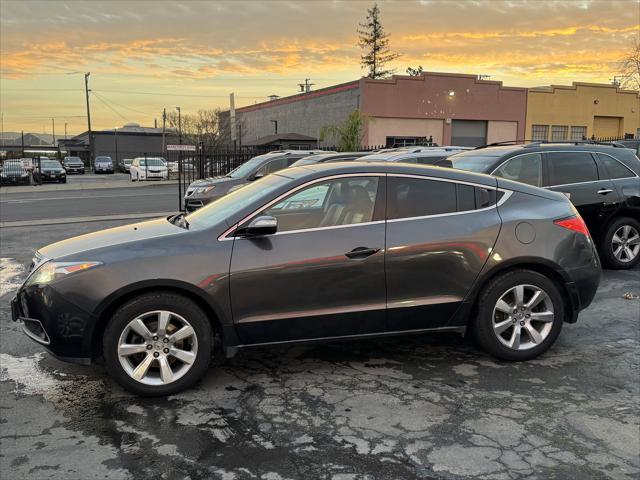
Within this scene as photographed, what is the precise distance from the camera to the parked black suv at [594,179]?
300 inches

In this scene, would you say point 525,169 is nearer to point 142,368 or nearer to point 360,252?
point 360,252

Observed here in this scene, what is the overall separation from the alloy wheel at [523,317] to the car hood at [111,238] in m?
2.58

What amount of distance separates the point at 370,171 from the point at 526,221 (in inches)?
53.1

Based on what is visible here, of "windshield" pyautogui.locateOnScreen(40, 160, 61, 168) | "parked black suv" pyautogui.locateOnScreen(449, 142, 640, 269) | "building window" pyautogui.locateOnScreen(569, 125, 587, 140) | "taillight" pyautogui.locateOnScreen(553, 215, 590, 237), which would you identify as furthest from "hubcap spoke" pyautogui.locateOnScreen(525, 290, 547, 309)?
"building window" pyautogui.locateOnScreen(569, 125, 587, 140)

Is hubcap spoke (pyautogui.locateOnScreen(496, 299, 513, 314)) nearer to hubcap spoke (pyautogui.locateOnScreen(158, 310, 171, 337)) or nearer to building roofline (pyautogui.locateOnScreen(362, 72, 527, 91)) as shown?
hubcap spoke (pyautogui.locateOnScreen(158, 310, 171, 337))

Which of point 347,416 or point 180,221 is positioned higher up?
point 180,221

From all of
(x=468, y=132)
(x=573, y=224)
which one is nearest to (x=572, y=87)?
(x=468, y=132)

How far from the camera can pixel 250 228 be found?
4.01 m

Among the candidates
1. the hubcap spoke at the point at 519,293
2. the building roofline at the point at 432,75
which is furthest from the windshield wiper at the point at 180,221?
the building roofline at the point at 432,75

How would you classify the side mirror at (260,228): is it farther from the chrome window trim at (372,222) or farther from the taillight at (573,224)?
the taillight at (573,224)

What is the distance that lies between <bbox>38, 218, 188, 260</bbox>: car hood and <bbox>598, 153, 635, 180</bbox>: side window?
6268 mm

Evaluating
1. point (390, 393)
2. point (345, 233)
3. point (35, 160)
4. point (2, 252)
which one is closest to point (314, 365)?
point (390, 393)

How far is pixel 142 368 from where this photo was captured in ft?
12.8

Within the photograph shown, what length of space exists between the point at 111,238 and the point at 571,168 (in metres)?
6.23
